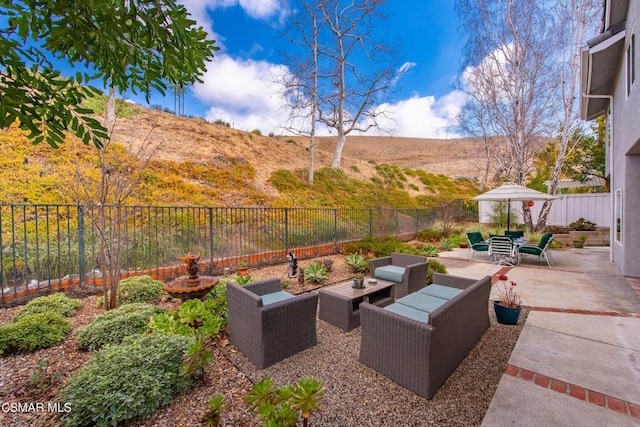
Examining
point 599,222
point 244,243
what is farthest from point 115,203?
point 599,222

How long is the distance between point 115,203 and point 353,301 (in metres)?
4.19

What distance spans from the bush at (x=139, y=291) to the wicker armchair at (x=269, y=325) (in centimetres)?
205

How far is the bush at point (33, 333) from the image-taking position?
2824 millimetres

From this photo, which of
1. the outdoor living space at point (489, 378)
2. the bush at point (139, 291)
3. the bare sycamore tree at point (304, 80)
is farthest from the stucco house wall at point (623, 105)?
the bare sycamore tree at point (304, 80)

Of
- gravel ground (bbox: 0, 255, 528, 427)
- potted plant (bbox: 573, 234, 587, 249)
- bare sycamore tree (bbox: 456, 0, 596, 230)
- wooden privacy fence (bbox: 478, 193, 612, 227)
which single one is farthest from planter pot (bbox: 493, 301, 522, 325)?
bare sycamore tree (bbox: 456, 0, 596, 230)

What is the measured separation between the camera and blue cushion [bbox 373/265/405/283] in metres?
4.81

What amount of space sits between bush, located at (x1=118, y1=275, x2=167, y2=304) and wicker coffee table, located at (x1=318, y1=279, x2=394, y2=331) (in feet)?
9.30

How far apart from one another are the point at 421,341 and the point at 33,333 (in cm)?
419

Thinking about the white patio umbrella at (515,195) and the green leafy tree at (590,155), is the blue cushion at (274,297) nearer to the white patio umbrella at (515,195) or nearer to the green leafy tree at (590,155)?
the white patio umbrella at (515,195)

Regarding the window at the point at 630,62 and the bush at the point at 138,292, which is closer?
the bush at the point at 138,292

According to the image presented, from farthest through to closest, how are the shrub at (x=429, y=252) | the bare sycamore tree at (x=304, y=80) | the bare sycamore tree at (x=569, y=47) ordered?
the bare sycamore tree at (x=304, y=80) → the bare sycamore tree at (x=569, y=47) → the shrub at (x=429, y=252)

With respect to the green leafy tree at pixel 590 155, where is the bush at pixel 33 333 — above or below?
below

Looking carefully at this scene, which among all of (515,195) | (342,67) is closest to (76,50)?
(515,195)

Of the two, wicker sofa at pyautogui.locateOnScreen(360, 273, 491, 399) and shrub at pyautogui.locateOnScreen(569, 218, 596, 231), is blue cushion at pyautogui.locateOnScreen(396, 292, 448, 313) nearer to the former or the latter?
wicker sofa at pyautogui.locateOnScreen(360, 273, 491, 399)
